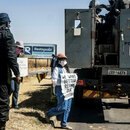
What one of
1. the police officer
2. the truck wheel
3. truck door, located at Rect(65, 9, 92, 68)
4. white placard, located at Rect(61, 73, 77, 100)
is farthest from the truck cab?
the police officer

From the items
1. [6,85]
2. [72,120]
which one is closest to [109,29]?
[72,120]

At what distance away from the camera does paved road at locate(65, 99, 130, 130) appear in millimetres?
6883

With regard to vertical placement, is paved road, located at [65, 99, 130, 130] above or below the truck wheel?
below

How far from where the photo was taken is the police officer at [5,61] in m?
4.71

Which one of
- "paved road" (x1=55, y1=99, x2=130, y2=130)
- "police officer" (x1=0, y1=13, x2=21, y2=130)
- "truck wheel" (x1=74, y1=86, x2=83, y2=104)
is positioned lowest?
"paved road" (x1=55, y1=99, x2=130, y2=130)

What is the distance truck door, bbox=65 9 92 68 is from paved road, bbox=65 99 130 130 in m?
1.50

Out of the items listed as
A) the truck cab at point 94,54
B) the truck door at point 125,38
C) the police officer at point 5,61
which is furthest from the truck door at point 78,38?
the police officer at point 5,61

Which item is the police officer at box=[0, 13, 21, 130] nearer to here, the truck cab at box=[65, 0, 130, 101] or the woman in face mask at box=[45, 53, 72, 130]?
the woman in face mask at box=[45, 53, 72, 130]

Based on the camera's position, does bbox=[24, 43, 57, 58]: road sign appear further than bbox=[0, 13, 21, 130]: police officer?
Yes

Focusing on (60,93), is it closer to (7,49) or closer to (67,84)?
(67,84)

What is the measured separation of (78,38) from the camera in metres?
7.60

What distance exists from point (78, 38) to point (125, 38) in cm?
124

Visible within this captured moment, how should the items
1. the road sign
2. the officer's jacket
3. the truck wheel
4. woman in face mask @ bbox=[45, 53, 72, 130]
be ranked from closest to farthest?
the officer's jacket, woman in face mask @ bbox=[45, 53, 72, 130], the truck wheel, the road sign

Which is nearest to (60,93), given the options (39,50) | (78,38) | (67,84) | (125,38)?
(67,84)
